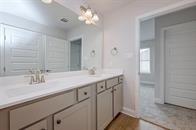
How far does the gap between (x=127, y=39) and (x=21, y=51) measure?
1.94 metres

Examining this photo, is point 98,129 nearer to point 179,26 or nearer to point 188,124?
point 188,124

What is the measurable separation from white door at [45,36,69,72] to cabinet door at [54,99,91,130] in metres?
0.73

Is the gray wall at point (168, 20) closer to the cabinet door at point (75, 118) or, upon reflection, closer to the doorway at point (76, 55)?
the doorway at point (76, 55)

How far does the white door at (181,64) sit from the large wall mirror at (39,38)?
220 cm

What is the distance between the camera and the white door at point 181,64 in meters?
2.71

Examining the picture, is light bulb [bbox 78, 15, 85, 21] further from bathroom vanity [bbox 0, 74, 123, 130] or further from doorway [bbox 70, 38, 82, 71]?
bathroom vanity [bbox 0, 74, 123, 130]

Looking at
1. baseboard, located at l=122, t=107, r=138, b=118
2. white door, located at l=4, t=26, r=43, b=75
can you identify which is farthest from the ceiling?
baseboard, located at l=122, t=107, r=138, b=118

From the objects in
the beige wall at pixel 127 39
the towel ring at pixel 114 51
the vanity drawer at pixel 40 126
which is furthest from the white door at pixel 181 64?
the vanity drawer at pixel 40 126

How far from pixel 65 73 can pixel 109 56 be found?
1267 mm

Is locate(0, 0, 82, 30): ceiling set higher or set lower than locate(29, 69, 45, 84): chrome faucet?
higher

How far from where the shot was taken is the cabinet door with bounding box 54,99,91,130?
1056 mm

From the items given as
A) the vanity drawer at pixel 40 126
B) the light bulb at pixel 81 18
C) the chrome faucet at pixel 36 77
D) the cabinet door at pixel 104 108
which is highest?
the light bulb at pixel 81 18

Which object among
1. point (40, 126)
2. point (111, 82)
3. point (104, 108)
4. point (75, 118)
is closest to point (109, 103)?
point (104, 108)

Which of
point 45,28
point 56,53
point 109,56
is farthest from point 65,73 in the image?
point 109,56
